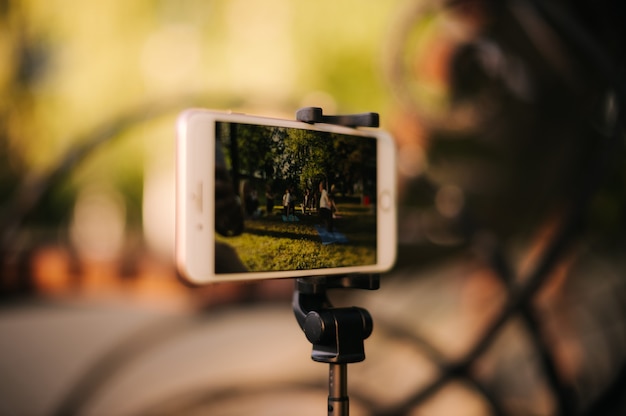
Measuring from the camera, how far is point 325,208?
21.1 inches

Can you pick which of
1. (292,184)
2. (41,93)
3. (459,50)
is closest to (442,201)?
(459,50)

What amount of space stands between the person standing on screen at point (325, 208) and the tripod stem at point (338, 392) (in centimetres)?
12

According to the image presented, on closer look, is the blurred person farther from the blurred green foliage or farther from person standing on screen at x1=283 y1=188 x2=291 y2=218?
the blurred green foliage

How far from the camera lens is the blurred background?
98 cm

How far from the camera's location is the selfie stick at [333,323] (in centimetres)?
50

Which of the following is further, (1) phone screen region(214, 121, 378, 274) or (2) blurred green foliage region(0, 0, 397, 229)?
(2) blurred green foliage region(0, 0, 397, 229)

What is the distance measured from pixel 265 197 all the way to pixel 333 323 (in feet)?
0.38

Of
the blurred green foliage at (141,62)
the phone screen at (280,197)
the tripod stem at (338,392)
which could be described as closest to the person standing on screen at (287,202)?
the phone screen at (280,197)

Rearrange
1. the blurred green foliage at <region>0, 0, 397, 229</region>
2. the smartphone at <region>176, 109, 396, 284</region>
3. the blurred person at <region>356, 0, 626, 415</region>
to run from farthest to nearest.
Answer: the blurred green foliage at <region>0, 0, 397, 229</region>, the blurred person at <region>356, 0, 626, 415</region>, the smartphone at <region>176, 109, 396, 284</region>

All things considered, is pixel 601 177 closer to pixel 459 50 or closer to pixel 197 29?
pixel 459 50

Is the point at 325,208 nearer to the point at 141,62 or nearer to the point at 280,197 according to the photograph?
the point at 280,197

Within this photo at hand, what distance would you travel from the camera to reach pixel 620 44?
94 cm

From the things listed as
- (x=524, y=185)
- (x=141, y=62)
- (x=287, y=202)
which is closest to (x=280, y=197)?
(x=287, y=202)

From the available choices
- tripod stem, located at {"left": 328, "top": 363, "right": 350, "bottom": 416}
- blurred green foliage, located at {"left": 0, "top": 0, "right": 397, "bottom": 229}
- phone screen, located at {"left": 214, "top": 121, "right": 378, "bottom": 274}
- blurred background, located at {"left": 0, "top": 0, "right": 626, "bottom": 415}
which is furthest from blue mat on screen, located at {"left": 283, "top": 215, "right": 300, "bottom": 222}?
blurred green foliage, located at {"left": 0, "top": 0, "right": 397, "bottom": 229}
